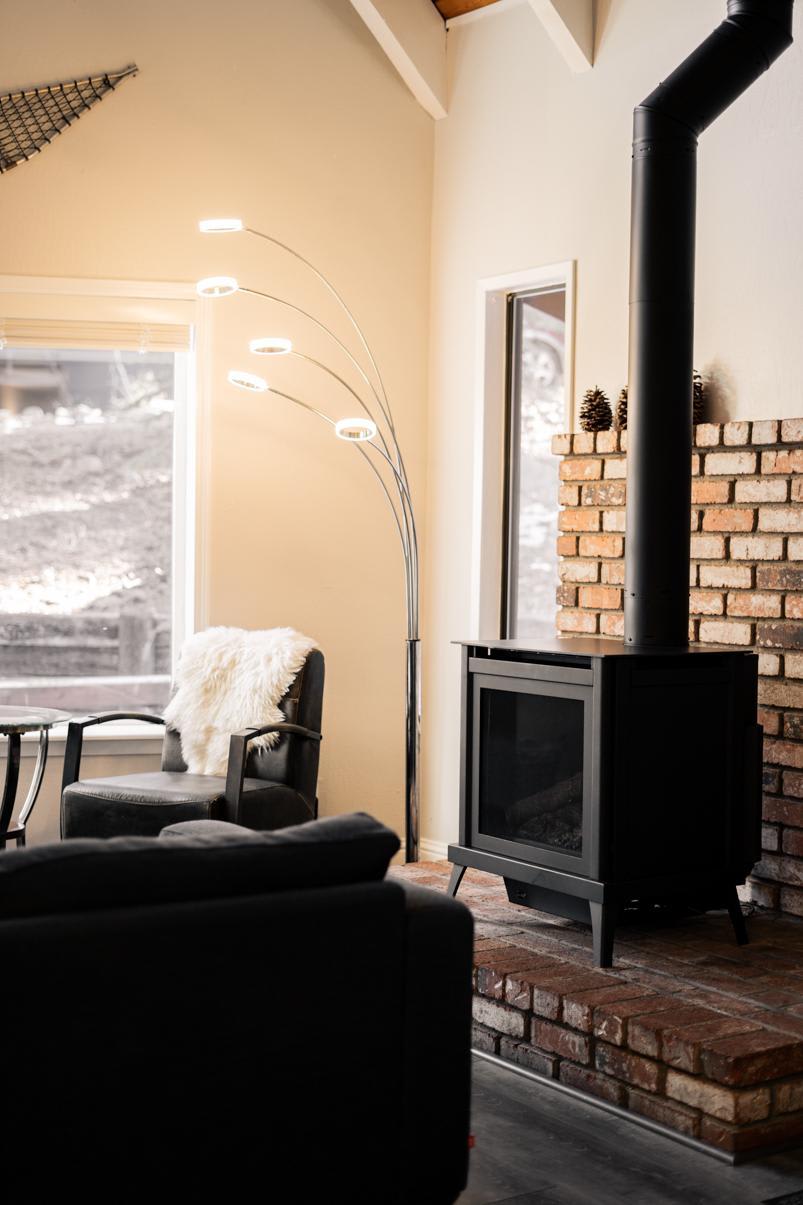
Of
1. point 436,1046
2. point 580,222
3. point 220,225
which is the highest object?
point 580,222

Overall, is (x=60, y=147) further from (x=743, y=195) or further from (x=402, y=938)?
(x=402, y=938)

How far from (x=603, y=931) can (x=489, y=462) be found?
7.36 ft

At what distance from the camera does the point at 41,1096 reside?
1.71 m

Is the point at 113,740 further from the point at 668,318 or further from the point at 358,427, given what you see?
the point at 668,318

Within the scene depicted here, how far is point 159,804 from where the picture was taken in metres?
4.04

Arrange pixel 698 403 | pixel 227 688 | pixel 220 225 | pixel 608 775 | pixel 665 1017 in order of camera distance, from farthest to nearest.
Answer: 1. pixel 227 688
2. pixel 220 225
3. pixel 698 403
4. pixel 608 775
5. pixel 665 1017

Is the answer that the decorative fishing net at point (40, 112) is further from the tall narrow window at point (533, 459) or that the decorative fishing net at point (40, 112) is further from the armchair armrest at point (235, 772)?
the armchair armrest at point (235, 772)

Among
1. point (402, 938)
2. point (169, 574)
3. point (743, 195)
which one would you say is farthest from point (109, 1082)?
point (169, 574)

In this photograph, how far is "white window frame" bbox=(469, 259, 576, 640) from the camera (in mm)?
4953

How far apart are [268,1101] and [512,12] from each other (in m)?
4.14

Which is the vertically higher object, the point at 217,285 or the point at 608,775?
the point at 217,285

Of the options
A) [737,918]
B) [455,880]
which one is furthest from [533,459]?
[737,918]

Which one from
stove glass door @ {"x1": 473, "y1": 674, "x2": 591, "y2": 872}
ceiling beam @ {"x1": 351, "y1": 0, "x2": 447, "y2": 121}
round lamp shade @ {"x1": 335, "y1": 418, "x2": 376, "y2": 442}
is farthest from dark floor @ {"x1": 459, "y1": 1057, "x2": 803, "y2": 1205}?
ceiling beam @ {"x1": 351, "y1": 0, "x2": 447, "y2": 121}

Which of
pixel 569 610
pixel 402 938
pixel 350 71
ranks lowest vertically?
pixel 402 938
